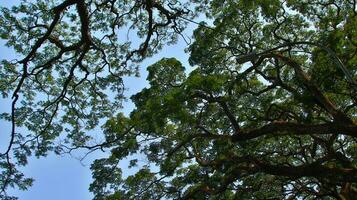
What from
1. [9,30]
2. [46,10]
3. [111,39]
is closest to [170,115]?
[111,39]

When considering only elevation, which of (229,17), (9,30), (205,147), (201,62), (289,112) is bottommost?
(289,112)

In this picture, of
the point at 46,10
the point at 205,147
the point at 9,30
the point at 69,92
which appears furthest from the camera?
the point at 205,147

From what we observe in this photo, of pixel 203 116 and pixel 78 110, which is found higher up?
pixel 78 110

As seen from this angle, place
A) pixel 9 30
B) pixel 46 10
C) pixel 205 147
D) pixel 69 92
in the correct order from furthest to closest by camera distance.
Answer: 1. pixel 205 147
2. pixel 69 92
3. pixel 9 30
4. pixel 46 10

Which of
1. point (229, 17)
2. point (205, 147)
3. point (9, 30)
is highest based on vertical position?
point (9, 30)

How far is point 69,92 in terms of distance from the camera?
12930 mm

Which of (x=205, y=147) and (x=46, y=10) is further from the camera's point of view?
(x=205, y=147)

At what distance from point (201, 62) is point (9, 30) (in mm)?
4899

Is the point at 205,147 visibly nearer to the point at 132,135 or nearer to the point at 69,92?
the point at 132,135

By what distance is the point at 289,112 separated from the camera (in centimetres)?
1177

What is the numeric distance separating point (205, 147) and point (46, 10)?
5.72m

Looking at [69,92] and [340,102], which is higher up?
[69,92]

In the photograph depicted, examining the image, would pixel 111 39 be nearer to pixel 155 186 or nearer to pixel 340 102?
pixel 155 186

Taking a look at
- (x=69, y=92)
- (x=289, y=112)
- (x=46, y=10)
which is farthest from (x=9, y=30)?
(x=289, y=112)
